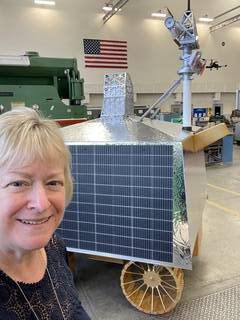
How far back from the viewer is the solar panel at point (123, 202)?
6.70 ft

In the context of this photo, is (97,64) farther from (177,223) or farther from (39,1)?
(177,223)

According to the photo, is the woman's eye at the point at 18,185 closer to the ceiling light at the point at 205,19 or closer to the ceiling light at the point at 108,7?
the ceiling light at the point at 108,7

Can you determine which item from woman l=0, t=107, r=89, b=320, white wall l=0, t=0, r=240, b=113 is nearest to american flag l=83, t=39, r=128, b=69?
white wall l=0, t=0, r=240, b=113

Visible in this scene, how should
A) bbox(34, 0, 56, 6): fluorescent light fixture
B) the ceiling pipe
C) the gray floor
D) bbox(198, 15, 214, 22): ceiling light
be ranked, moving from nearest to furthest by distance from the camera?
1. the gray floor
2. bbox(34, 0, 56, 6): fluorescent light fixture
3. the ceiling pipe
4. bbox(198, 15, 214, 22): ceiling light

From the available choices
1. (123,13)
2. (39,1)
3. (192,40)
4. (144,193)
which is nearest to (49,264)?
(144,193)

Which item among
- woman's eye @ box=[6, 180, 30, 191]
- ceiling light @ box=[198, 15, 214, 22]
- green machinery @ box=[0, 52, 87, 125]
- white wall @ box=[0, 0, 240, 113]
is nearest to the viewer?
woman's eye @ box=[6, 180, 30, 191]

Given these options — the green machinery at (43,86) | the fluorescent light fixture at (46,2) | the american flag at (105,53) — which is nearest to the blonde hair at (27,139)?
the green machinery at (43,86)

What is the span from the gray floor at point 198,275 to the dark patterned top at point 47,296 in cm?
128

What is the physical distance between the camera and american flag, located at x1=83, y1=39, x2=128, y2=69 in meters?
12.9

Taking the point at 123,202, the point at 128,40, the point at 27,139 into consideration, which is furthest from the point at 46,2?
the point at 27,139

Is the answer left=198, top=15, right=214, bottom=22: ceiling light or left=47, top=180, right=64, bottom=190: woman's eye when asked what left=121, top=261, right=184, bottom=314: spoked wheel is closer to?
left=47, top=180, right=64, bottom=190: woman's eye

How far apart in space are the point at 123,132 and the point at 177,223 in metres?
0.81

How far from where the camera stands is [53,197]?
0.92m

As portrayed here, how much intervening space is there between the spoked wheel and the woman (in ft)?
4.49
